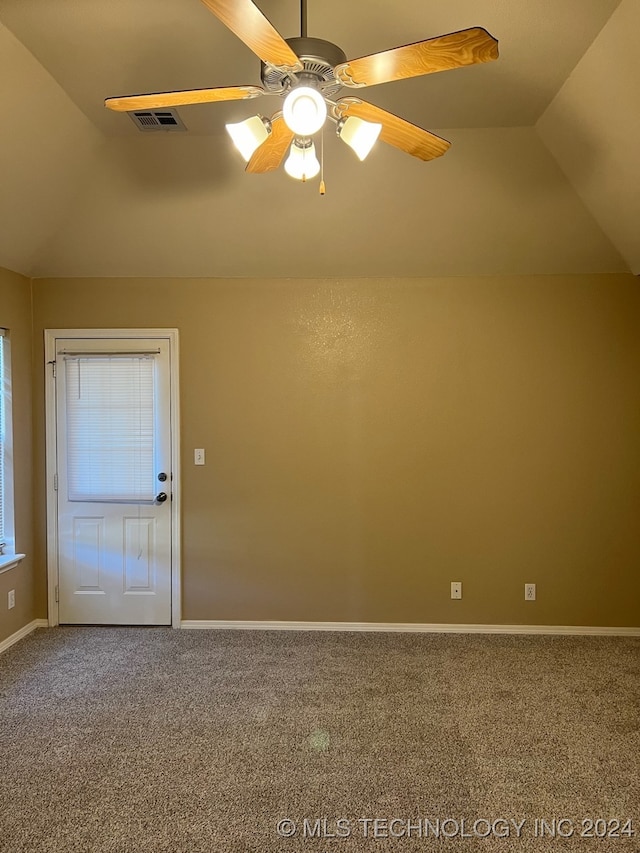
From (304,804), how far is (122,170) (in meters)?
3.30

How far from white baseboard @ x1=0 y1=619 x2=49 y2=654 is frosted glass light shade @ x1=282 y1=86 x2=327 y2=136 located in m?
3.58

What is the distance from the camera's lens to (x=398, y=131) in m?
1.80

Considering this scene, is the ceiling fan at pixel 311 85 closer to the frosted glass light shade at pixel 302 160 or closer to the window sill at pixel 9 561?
the frosted glass light shade at pixel 302 160

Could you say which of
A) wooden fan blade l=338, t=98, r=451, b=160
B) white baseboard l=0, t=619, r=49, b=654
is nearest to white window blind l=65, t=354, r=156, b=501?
white baseboard l=0, t=619, r=49, b=654

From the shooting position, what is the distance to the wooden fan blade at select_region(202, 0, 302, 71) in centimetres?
128

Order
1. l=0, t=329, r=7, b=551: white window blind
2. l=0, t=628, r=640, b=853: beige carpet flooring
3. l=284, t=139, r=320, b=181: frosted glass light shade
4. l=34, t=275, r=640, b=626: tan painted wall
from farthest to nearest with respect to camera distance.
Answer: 1. l=34, t=275, r=640, b=626: tan painted wall
2. l=0, t=329, r=7, b=551: white window blind
3. l=0, t=628, r=640, b=853: beige carpet flooring
4. l=284, t=139, r=320, b=181: frosted glass light shade

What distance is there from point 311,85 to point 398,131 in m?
0.36

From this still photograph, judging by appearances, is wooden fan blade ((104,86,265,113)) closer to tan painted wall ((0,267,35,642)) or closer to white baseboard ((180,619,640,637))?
tan painted wall ((0,267,35,642))

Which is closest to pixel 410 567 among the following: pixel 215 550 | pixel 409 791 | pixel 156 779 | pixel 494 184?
pixel 215 550

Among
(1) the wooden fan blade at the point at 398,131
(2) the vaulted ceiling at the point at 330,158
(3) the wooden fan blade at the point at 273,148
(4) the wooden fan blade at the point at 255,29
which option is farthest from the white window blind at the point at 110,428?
(4) the wooden fan blade at the point at 255,29

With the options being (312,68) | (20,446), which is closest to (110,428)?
(20,446)

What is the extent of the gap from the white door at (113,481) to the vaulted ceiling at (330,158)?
70cm

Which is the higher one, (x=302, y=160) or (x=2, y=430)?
(x=302, y=160)

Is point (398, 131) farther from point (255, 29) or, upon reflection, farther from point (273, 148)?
point (255, 29)
